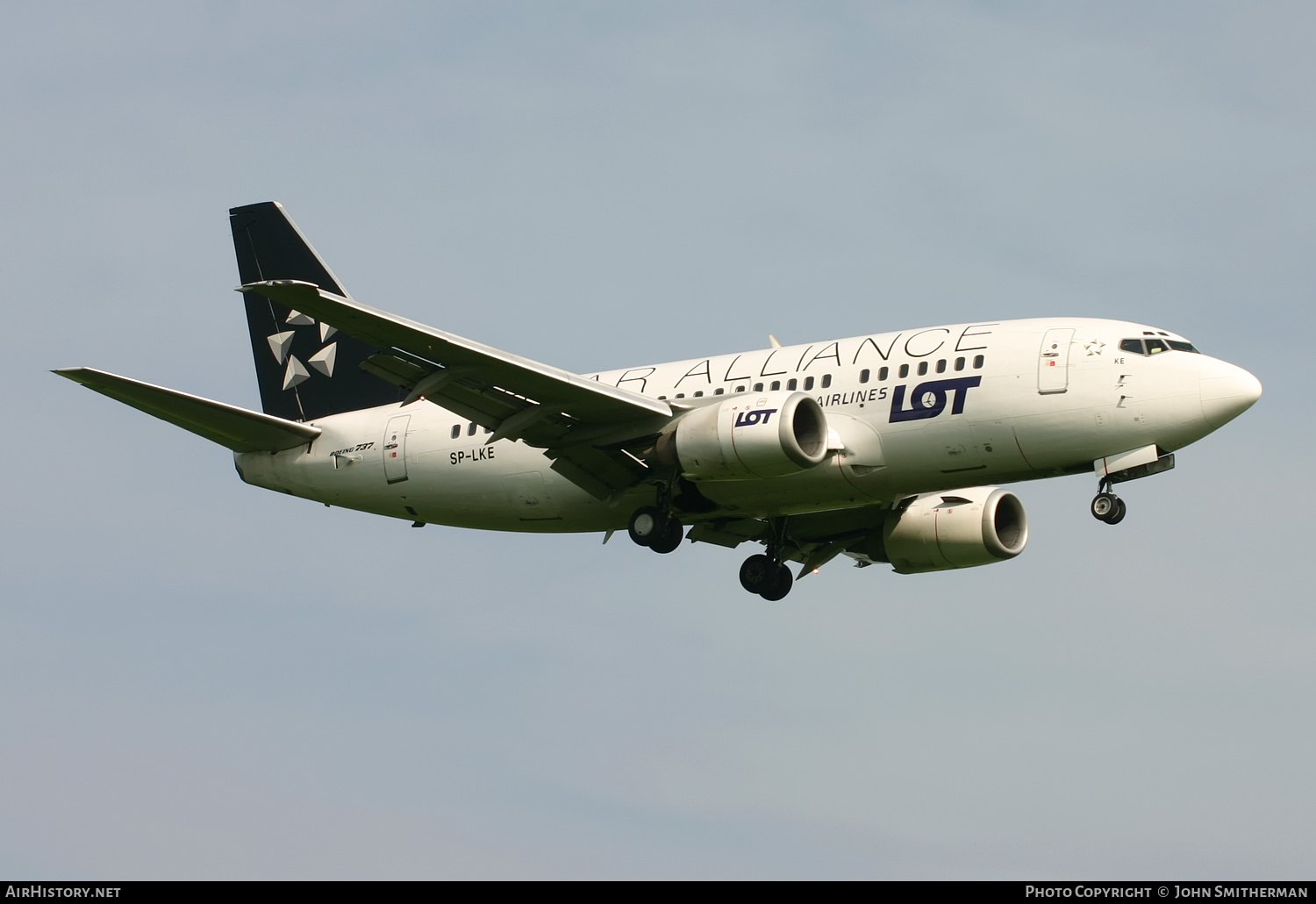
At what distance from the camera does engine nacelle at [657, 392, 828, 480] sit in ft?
105

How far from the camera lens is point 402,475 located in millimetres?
37812

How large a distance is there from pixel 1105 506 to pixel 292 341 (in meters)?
20.4

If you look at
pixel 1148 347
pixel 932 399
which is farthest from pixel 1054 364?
pixel 932 399

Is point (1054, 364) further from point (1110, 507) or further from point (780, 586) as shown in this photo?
point (780, 586)

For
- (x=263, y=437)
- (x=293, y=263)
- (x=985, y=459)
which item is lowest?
(x=985, y=459)

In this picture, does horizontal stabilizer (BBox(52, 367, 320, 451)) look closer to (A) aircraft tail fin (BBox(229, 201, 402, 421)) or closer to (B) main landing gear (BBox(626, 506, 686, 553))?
(A) aircraft tail fin (BBox(229, 201, 402, 421))

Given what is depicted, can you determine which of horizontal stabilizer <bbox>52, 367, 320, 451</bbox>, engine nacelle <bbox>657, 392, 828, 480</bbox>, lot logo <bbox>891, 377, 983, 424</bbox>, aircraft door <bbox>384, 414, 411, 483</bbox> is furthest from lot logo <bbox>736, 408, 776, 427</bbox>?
horizontal stabilizer <bbox>52, 367, 320, 451</bbox>

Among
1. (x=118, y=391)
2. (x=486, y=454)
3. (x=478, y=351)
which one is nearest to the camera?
→ (x=478, y=351)

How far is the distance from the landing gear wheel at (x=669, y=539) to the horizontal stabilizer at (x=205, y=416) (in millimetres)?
9108

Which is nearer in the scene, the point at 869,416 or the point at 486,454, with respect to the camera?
the point at 869,416

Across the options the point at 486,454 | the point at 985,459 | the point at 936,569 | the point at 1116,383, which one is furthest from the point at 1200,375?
the point at 486,454

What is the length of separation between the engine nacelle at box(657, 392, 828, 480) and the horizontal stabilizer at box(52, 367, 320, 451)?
10363mm

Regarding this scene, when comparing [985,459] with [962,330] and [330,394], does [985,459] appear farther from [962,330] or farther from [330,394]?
[330,394]

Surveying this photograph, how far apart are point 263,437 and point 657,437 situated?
10193 millimetres
